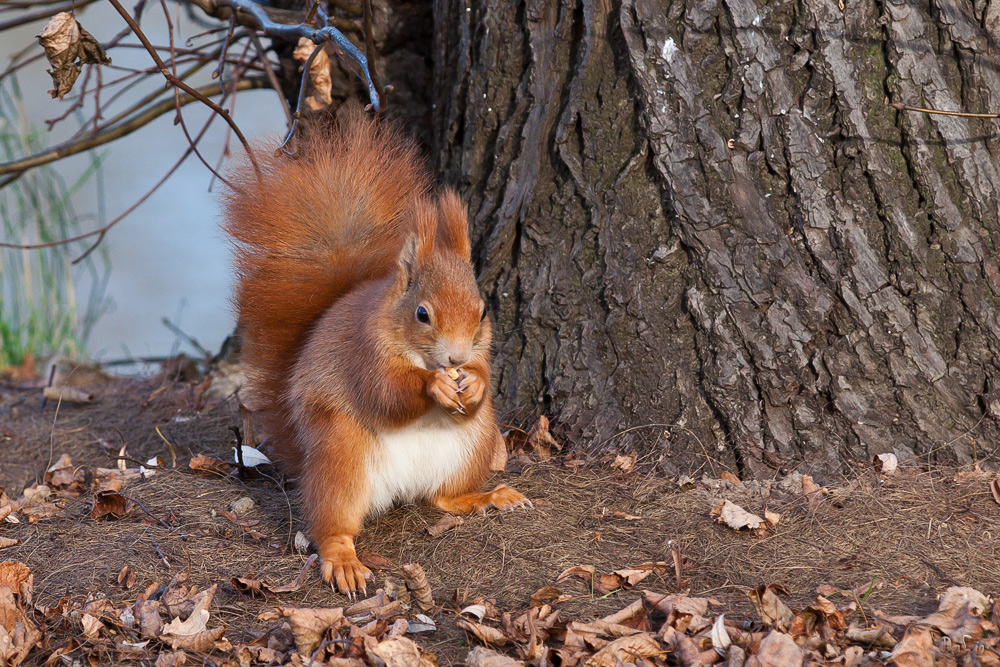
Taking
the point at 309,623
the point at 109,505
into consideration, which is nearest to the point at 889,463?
the point at 309,623

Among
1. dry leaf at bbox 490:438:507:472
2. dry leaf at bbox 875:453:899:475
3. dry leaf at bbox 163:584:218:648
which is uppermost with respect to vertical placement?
dry leaf at bbox 875:453:899:475

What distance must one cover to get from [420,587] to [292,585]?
25 centimetres

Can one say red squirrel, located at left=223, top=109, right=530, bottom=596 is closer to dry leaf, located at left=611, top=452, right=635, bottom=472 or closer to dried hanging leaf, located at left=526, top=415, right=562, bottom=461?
dried hanging leaf, located at left=526, top=415, right=562, bottom=461

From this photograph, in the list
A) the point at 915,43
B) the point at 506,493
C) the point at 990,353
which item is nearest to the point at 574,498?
the point at 506,493

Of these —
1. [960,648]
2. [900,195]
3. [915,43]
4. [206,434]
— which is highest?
[915,43]

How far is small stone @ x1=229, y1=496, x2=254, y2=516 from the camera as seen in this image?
7.04ft

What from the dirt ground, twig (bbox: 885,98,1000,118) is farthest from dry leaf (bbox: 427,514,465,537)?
twig (bbox: 885,98,1000,118)

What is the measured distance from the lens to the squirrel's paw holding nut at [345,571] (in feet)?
5.71

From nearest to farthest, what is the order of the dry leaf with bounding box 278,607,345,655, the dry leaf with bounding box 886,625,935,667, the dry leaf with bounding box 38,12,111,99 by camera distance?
1. the dry leaf with bounding box 886,625,935,667
2. the dry leaf with bounding box 278,607,345,655
3. the dry leaf with bounding box 38,12,111,99

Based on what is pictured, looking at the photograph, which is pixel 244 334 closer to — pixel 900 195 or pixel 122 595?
pixel 122 595

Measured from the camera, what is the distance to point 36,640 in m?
1.56

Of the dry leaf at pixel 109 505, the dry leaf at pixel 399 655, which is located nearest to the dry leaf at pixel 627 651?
the dry leaf at pixel 399 655

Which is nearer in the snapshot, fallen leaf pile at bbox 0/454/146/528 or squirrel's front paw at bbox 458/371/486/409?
squirrel's front paw at bbox 458/371/486/409

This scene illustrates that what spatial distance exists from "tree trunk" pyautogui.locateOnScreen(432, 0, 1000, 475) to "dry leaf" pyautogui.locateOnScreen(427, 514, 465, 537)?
1.39 ft
